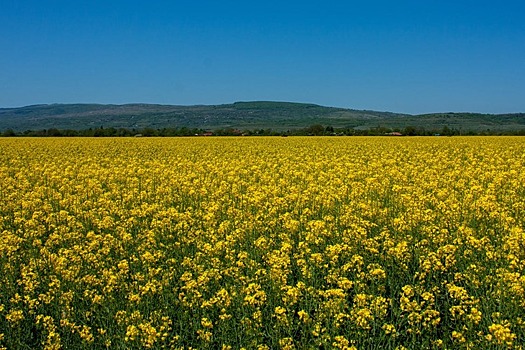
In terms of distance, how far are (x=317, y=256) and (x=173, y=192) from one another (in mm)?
6622

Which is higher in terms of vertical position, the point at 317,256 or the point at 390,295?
the point at 317,256

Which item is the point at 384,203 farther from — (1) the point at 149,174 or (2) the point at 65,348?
(1) the point at 149,174

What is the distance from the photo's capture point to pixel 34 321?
19.7ft

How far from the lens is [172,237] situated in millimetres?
8195

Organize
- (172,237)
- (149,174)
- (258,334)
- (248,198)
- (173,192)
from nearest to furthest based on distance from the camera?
(258,334)
(172,237)
(248,198)
(173,192)
(149,174)

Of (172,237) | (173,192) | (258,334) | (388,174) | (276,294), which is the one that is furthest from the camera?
(388,174)

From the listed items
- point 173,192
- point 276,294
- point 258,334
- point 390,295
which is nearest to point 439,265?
point 390,295

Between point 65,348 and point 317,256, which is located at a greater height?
point 317,256

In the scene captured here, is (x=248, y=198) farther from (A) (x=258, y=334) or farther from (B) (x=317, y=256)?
(A) (x=258, y=334)

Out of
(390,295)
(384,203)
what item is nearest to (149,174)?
(384,203)

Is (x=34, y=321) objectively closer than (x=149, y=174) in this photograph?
Yes

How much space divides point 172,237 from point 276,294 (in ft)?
9.23

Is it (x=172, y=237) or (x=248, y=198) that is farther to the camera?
(x=248, y=198)

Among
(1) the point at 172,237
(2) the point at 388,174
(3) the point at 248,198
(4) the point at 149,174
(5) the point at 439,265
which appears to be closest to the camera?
(5) the point at 439,265
